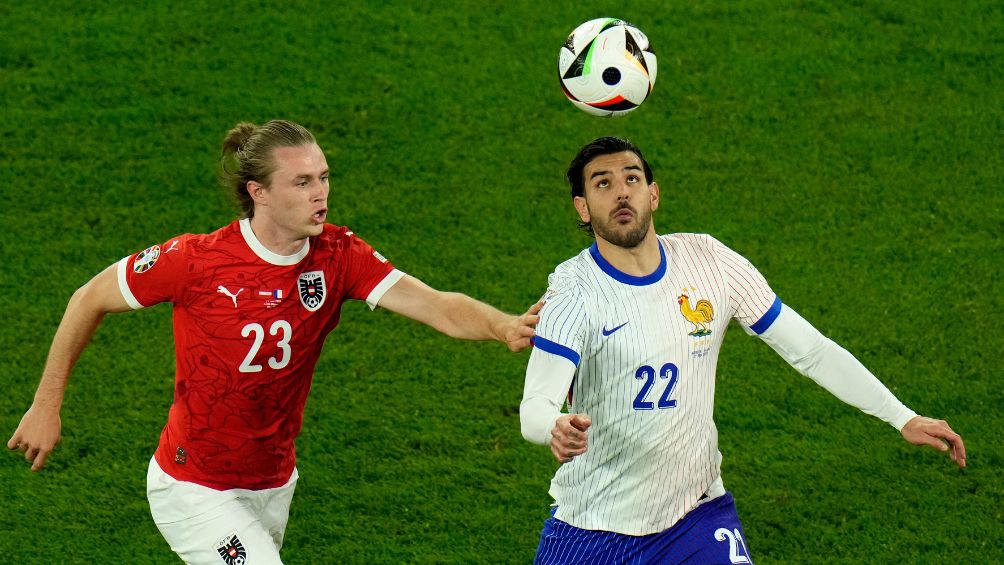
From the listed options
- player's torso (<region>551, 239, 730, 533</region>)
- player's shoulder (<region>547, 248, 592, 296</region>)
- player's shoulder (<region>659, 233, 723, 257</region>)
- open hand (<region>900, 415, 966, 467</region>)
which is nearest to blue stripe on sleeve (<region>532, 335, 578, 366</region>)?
player's torso (<region>551, 239, 730, 533</region>)

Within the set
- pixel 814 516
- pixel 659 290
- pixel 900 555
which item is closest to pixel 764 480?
pixel 814 516

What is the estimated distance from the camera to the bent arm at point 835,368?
5.29 m

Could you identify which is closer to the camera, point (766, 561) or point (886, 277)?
point (766, 561)

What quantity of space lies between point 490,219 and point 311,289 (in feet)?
13.8

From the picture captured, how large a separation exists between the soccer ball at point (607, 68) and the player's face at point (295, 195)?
50.6 inches

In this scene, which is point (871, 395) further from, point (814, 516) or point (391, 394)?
point (391, 394)

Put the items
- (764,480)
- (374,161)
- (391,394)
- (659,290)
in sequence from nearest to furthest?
(659,290) < (764,480) < (391,394) < (374,161)

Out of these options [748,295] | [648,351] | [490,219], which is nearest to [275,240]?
[648,351]

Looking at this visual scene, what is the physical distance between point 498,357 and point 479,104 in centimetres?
261

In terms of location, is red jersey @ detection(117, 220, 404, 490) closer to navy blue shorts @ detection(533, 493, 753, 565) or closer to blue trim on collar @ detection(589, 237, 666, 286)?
blue trim on collar @ detection(589, 237, 666, 286)

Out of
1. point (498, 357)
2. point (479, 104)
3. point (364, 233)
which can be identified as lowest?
point (498, 357)

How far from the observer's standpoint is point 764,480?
24.4ft

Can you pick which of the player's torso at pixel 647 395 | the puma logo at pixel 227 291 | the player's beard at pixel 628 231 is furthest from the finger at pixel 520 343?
the puma logo at pixel 227 291

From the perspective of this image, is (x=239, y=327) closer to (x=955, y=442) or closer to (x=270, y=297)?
(x=270, y=297)
